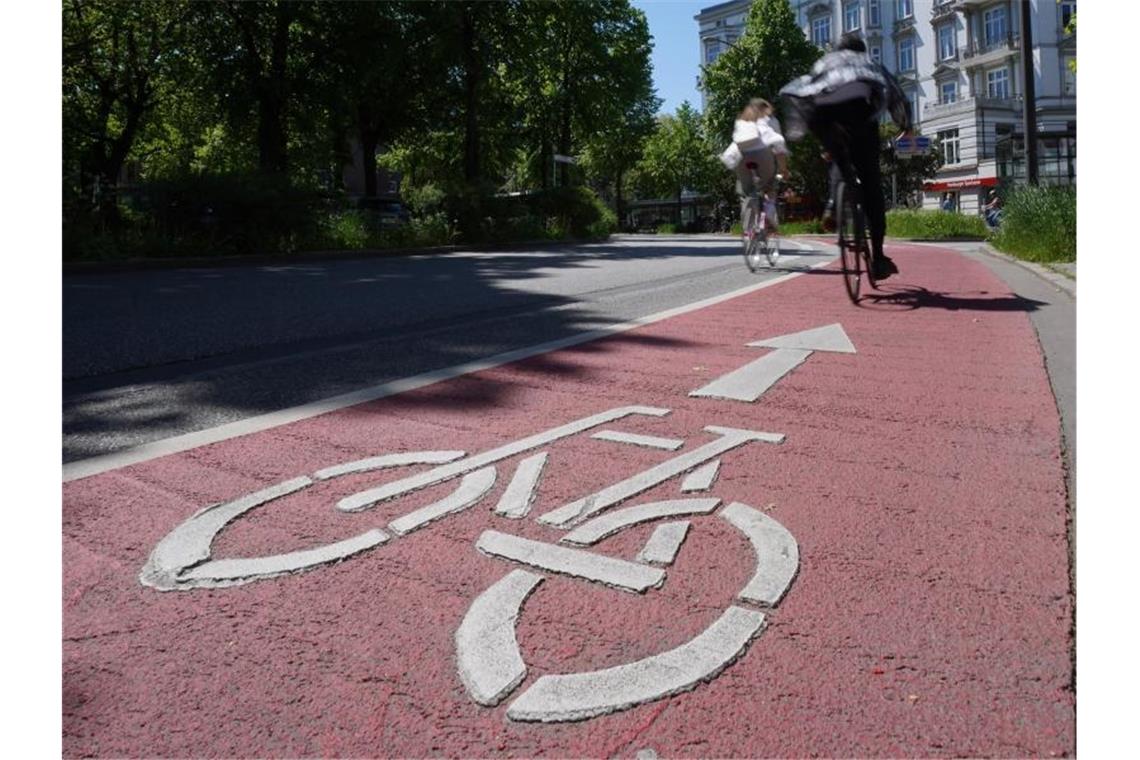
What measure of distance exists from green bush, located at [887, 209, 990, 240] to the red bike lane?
31794mm

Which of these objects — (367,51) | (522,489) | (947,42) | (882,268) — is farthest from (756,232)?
(947,42)

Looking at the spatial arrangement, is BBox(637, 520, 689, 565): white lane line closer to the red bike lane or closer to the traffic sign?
the red bike lane

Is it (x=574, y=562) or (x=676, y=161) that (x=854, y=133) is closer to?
(x=574, y=562)

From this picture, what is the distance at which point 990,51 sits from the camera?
185 ft

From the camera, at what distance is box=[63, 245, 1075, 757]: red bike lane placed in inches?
67.1

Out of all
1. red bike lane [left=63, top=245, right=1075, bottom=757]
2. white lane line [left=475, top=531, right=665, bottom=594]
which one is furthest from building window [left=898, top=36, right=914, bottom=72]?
white lane line [left=475, top=531, right=665, bottom=594]

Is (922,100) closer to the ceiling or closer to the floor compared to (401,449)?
closer to the ceiling

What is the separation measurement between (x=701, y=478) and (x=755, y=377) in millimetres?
1776

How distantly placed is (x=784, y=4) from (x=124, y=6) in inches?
1358

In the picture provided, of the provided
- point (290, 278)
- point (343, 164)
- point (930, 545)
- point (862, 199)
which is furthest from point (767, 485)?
point (343, 164)

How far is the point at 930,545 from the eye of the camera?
2.50 meters

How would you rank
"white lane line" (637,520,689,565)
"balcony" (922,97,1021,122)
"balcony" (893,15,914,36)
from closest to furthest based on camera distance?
1. "white lane line" (637,520,689,565)
2. "balcony" (922,97,1021,122)
3. "balcony" (893,15,914,36)

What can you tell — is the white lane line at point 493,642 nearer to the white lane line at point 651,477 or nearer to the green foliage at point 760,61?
the white lane line at point 651,477

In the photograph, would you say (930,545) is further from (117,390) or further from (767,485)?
(117,390)
